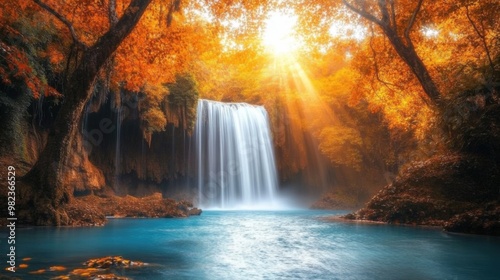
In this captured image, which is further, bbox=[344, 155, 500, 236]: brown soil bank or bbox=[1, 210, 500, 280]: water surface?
bbox=[344, 155, 500, 236]: brown soil bank

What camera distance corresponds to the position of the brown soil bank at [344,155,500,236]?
9.50m

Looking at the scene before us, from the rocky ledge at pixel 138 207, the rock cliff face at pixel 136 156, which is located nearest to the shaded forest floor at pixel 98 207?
the rocky ledge at pixel 138 207

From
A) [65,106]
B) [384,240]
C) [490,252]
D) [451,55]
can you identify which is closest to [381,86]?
[451,55]

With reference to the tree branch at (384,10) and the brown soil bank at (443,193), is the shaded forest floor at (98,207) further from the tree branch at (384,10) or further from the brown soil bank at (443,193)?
the tree branch at (384,10)

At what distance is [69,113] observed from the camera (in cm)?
885

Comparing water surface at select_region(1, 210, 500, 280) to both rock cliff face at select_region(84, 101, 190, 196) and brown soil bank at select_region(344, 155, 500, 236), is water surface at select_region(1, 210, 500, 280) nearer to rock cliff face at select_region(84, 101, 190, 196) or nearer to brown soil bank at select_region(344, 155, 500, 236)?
brown soil bank at select_region(344, 155, 500, 236)

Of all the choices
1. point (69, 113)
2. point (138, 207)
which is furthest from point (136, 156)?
point (69, 113)

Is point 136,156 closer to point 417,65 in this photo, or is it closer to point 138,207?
point 138,207

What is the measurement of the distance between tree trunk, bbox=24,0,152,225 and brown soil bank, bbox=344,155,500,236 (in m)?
8.74

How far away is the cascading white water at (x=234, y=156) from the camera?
25297mm

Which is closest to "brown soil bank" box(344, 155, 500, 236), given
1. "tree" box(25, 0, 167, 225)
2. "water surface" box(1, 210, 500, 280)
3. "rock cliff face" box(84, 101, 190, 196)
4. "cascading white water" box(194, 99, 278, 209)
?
"water surface" box(1, 210, 500, 280)

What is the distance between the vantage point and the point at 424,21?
13.9 meters

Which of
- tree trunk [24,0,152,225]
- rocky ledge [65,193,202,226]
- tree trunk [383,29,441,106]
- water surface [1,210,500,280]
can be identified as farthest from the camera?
rocky ledge [65,193,202,226]

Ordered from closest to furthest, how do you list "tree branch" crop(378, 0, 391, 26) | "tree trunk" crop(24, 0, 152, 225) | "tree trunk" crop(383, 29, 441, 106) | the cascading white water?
"tree trunk" crop(24, 0, 152, 225) → "tree branch" crop(378, 0, 391, 26) → "tree trunk" crop(383, 29, 441, 106) → the cascading white water
